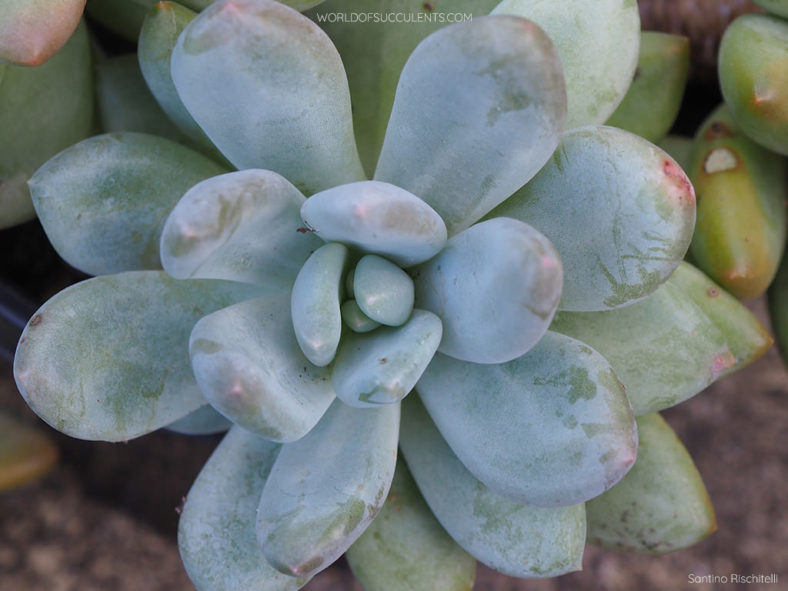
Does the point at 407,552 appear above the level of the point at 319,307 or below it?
below

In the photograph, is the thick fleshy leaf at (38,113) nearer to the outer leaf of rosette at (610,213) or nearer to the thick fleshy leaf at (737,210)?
the outer leaf of rosette at (610,213)

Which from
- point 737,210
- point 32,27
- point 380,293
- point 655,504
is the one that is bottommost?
point 655,504

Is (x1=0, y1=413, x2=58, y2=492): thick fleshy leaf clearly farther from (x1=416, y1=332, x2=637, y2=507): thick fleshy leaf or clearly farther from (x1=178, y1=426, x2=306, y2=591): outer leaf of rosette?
(x1=416, y1=332, x2=637, y2=507): thick fleshy leaf

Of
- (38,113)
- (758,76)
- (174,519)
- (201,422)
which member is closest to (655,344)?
(758,76)

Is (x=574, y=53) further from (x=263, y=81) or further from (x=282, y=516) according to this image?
(x=282, y=516)

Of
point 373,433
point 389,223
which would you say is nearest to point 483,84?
point 389,223

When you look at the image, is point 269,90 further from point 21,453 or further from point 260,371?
point 21,453

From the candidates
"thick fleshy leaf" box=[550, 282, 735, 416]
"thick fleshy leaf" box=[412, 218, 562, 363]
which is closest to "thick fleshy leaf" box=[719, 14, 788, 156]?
"thick fleshy leaf" box=[550, 282, 735, 416]
